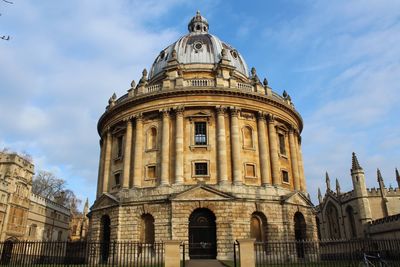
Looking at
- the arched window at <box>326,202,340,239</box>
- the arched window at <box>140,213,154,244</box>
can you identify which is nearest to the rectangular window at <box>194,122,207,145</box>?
the arched window at <box>140,213,154,244</box>

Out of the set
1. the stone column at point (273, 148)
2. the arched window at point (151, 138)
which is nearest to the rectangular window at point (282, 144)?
the stone column at point (273, 148)

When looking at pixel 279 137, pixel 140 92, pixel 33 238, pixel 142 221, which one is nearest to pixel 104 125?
pixel 140 92

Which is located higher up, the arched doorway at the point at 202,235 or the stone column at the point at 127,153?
the stone column at the point at 127,153

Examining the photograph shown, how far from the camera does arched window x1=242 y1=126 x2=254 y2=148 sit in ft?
110

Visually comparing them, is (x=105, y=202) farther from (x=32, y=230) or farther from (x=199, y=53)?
(x=32, y=230)

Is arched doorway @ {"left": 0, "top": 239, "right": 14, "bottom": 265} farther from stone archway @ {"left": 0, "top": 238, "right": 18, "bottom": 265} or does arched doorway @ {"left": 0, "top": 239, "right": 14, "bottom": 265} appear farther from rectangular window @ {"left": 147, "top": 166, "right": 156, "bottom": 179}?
rectangular window @ {"left": 147, "top": 166, "right": 156, "bottom": 179}

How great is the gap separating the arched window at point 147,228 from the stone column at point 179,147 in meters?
3.99

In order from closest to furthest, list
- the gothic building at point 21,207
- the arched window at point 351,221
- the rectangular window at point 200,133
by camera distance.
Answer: the rectangular window at point 200,133
the gothic building at point 21,207
the arched window at point 351,221

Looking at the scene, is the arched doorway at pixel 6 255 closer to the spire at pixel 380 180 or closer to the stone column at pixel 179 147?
the stone column at pixel 179 147

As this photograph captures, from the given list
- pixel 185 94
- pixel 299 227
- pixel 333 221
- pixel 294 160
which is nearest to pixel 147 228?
pixel 185 94

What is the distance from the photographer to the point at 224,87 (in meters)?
33.3

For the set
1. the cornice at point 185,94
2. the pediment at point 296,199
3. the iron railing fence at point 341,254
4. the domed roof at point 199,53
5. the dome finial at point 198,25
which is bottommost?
the iron railing fence at point 341,254

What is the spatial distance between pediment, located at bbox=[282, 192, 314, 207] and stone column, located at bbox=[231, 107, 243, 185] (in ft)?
15.0

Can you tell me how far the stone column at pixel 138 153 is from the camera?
106 feet
